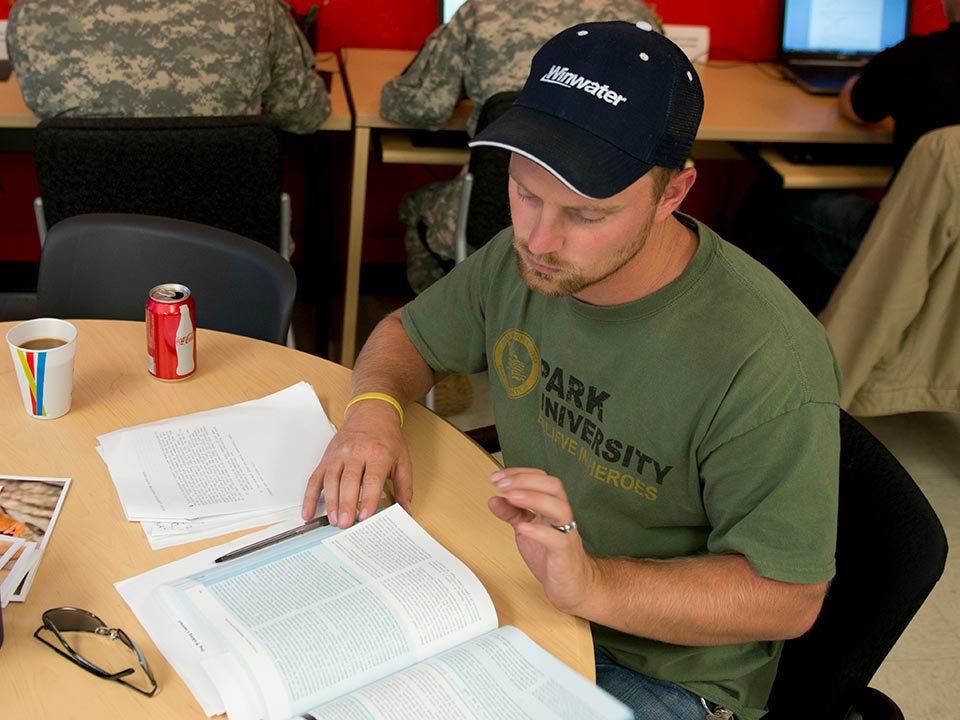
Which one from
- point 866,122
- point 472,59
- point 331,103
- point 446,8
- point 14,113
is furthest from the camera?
point 446,8

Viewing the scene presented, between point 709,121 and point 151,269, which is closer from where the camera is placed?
point 151,269

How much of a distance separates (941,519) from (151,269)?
1960 mm

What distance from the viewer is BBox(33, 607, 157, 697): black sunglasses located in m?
0.91

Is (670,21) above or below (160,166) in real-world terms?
above

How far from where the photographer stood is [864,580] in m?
1.12

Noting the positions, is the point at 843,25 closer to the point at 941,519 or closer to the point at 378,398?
the point at 941,519

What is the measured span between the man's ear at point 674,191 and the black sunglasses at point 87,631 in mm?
708

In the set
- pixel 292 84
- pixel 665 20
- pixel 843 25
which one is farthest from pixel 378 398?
pixel 843 25

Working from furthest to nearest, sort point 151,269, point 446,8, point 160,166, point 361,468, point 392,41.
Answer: point 392,41, point 446,8, point 160,166, point 151,269, point 361,468

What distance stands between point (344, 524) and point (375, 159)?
2.33 metres

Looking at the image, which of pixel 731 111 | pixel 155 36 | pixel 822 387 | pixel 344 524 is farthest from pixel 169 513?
pixel 731 111

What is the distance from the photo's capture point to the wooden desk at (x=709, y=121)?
2.63 meters

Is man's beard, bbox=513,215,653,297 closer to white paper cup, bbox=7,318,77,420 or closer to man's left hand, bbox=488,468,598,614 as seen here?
man's left hand, bbox=488,468,598,614

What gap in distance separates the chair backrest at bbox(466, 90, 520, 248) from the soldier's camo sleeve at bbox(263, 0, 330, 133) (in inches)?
16.2
